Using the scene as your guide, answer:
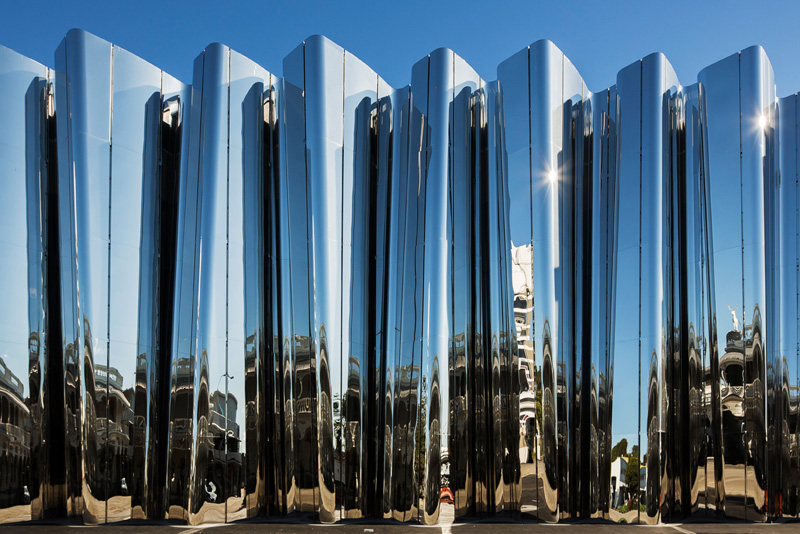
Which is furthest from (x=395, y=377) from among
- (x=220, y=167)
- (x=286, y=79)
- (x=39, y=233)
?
(x=39, y=233)

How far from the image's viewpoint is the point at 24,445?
28.6 feet

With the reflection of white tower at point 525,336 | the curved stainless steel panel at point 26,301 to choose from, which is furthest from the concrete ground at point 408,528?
the reflection of white tower at point 525,336

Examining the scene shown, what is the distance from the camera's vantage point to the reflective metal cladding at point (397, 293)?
880 cm

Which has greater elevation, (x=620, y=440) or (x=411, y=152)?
(x=411, y=152)

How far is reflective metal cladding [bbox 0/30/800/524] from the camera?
8797mm

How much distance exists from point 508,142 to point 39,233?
6.30 meters

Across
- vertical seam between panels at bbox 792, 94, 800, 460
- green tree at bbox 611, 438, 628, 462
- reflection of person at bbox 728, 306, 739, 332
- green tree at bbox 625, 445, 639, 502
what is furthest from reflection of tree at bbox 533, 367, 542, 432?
vertical seam between panels at bbox 792, 94, 800, 460

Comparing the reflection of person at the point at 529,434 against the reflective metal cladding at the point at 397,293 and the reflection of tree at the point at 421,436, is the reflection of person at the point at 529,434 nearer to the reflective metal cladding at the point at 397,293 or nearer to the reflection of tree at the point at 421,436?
Answer: the reflective metal cladding at the point at 397,293

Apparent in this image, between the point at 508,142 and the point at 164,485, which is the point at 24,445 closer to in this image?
the point at 164,485

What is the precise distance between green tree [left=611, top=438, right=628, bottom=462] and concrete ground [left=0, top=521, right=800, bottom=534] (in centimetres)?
83

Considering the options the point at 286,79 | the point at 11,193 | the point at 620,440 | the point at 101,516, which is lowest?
the point at 101,516

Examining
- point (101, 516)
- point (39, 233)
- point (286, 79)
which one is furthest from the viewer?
point (286, 79)

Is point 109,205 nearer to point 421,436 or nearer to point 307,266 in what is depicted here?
point 307,266

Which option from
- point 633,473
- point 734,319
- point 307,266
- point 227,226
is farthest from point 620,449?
point 227,226
